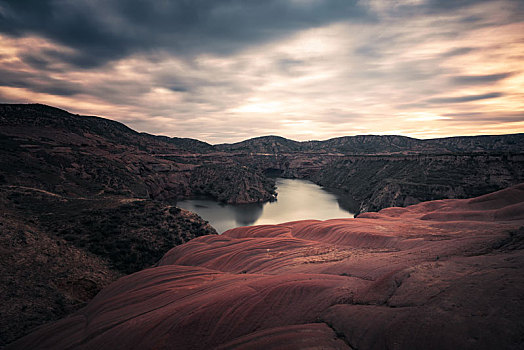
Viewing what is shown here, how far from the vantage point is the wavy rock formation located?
181 inches

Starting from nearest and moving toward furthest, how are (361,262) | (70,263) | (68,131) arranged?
1. (361,262)
2. (70,263)
3. (68,131)

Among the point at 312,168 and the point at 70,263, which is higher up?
the point at 312,168

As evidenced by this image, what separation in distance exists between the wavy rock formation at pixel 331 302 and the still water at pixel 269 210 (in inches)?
1232

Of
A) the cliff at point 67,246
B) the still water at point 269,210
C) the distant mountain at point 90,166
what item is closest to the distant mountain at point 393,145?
the distant mountain at point 90,166

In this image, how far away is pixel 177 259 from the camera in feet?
54.7

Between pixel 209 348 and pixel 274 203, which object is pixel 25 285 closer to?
pixel 209 348

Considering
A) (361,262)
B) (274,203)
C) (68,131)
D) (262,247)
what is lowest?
(274,203)

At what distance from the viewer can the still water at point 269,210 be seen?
48.8m

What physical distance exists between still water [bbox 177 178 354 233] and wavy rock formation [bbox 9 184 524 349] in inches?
1232

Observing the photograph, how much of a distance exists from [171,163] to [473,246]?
7664 centimetres

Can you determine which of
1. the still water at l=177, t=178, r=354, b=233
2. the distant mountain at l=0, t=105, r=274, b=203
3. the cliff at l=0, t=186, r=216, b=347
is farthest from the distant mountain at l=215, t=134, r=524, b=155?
the cliff at l=0, t=186, r=216, b=347

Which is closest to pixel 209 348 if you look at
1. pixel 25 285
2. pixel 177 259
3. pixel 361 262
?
pixel 361 262

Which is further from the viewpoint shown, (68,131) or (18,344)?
(68,131)

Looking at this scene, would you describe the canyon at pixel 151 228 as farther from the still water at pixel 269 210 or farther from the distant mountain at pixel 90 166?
the still water at pixel 269 210
